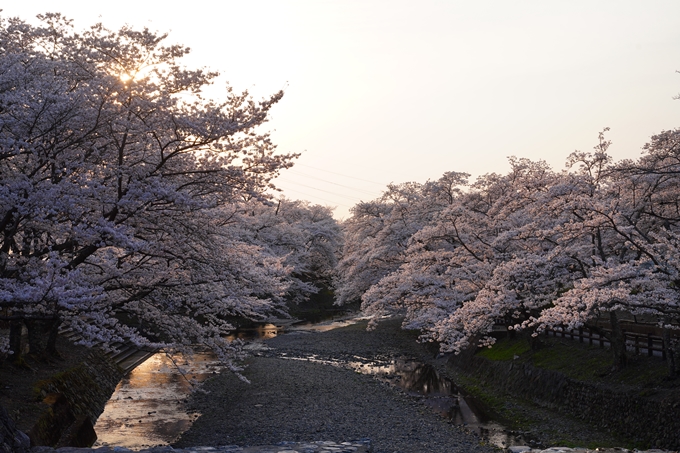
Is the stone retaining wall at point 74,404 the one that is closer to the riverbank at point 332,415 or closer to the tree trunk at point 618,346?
the riverbank at point 332,415

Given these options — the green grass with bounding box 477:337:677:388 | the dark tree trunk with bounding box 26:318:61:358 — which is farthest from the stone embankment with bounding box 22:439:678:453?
the dark tree trunk with bounding box 26:318:61:358

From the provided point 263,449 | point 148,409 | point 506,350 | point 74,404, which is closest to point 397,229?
point 506,350

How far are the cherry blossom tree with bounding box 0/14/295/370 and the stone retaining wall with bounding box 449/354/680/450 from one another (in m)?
9.87

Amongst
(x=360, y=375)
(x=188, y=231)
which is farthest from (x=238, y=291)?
(x=360, y=375)

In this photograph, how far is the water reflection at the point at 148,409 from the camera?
1559cm

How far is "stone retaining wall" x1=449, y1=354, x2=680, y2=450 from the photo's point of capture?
13289 mm

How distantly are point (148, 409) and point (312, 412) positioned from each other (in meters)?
5.57

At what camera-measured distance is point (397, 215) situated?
3806 centimetres

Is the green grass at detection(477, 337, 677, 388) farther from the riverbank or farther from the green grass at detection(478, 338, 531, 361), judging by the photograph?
the riverbank

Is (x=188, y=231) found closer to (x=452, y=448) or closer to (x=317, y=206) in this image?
(x=452, y=448)

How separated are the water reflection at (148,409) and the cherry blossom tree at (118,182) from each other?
2726 mm

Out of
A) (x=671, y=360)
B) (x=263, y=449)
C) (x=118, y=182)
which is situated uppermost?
(x=118, y=182)

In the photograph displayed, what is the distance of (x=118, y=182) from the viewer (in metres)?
12.4

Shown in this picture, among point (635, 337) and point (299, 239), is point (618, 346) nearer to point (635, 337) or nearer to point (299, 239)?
point (635, 337)
